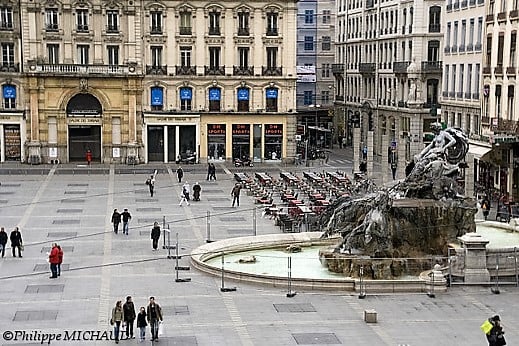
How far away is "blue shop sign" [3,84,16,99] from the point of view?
7662 cm

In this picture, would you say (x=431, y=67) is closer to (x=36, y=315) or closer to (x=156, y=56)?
(x=156, y=56)

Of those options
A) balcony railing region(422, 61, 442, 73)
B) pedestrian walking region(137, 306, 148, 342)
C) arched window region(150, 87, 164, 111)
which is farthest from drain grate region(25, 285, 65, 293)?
balcony railing region(422, 61, 442, 73)

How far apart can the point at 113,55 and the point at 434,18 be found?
27836 millimetres

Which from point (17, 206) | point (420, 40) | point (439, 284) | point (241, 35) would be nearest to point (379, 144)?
point (420, 40)

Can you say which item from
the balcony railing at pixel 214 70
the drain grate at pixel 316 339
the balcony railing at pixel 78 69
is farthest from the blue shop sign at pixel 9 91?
the drain grate at pixel 316 339

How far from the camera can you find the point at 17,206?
53.5 metres

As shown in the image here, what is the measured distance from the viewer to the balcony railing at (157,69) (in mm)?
78125

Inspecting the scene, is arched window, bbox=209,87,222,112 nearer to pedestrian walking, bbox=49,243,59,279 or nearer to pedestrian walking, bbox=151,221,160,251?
pedestrian walking, bbox=151,221,160,251

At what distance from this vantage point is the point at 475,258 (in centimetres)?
3253

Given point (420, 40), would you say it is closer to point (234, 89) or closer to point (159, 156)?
point (234, 89)

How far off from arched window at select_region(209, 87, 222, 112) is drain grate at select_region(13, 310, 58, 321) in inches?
2022

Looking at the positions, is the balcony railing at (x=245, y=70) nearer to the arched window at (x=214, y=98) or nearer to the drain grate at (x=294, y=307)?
the arched window at (x=214, y=98)

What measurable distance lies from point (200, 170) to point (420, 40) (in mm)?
→ 22451

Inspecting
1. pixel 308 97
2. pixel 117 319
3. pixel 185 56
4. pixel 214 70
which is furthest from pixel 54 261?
pixel 308 97
